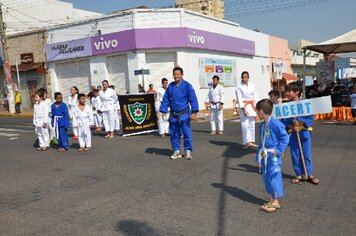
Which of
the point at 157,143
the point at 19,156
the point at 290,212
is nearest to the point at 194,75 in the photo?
the point at 157,143

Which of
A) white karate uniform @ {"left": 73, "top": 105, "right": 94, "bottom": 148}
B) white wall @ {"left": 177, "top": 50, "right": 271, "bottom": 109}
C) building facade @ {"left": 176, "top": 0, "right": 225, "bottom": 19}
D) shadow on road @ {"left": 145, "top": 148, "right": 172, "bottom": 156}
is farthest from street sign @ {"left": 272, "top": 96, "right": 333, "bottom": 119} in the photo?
building facade @ {"left": 176, "top": 0, "right": 225, "bottom": 19}

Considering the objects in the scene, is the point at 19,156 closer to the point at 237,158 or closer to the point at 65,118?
the point at 65,118

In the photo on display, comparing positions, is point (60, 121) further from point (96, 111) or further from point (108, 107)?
point (96, 111)

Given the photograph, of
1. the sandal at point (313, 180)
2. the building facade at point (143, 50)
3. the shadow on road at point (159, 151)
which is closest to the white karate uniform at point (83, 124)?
the shadow on road at point (159, 151)

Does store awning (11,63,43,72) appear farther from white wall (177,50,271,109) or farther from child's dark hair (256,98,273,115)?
child's dark hair (256,98,273,115)

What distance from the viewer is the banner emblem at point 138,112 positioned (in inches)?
476

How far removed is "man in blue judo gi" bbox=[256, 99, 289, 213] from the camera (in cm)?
452

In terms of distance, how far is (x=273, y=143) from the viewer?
15.1ft

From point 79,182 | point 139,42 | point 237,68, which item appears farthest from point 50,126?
point 237,68

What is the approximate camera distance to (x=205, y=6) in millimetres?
48844

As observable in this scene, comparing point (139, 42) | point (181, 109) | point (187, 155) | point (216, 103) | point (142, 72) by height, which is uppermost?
point (139, 42)

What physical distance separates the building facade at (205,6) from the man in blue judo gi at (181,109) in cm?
4161

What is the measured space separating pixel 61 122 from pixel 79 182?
12.1ft

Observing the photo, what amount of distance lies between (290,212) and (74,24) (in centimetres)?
2218
